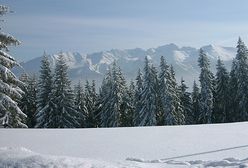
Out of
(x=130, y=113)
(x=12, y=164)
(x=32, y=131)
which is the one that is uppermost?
(x=12, y=164)

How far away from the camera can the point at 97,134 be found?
18453 millimetres

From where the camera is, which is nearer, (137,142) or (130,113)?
(137,142)

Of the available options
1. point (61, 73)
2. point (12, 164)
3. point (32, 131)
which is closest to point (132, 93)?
point (61, 73)

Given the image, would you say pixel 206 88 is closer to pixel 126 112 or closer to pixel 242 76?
pixel 242 76

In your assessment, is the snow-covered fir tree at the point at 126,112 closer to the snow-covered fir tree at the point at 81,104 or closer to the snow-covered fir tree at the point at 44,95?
the snow-covered fir tree at the point at 81,104

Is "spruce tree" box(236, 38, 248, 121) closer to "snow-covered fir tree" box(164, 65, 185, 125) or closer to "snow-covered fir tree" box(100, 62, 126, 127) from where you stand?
"snow-covered fir tree" box(164, 65, 185, 125)

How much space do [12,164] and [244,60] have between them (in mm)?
45797

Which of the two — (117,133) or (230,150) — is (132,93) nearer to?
(117,133)

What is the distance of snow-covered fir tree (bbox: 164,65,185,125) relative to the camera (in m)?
50.9

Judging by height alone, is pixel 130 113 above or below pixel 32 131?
below

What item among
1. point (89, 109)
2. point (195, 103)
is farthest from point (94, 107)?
point (195, 103)

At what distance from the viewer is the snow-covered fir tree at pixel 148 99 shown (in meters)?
51.1

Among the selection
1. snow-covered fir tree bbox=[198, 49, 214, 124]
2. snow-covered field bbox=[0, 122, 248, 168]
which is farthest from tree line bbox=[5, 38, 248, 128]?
snow-covered field bbox=[0, 122, 248, 168]

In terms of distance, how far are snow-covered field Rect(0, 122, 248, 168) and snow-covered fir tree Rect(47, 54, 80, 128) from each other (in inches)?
1020
